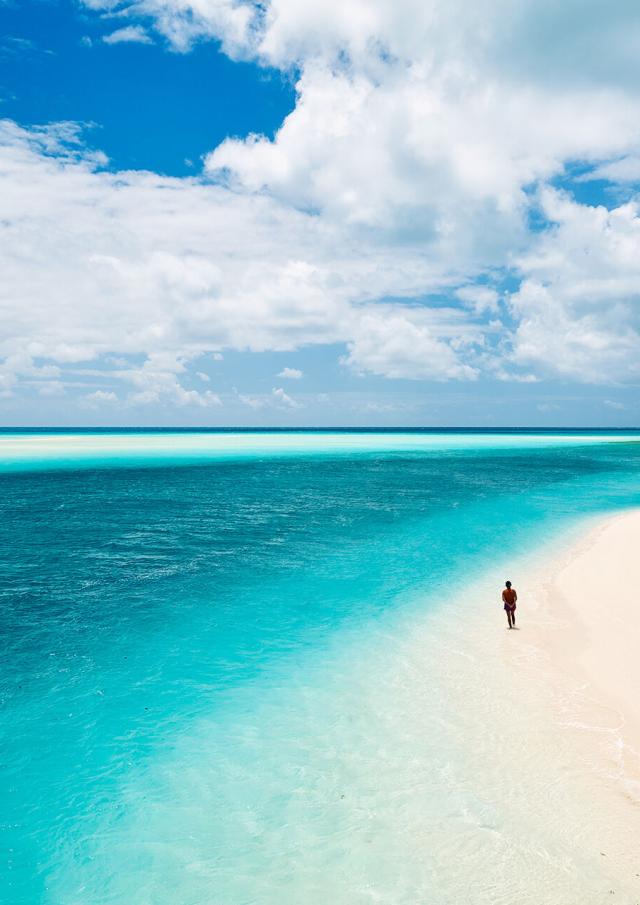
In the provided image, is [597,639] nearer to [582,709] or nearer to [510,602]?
[510,602]

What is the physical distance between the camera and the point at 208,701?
41.6 ft

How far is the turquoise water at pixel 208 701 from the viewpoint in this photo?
8.06m

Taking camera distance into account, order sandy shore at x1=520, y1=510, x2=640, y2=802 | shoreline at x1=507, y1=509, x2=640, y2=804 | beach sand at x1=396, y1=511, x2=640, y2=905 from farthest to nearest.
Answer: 1. sandy shore at x1=520, y1=510, x2=640, y2=802
2. shoreline at x1=507, y1=509, x2=640, y2=804
3. beach sand at x1=396, y1=511, x2=640, y2=905

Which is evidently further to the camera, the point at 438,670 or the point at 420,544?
the point at 420,544

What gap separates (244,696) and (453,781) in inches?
199

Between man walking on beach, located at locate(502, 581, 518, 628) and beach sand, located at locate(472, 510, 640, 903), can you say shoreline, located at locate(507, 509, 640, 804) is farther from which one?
man walking on beach, located at locate(502, 581, 518, 628)

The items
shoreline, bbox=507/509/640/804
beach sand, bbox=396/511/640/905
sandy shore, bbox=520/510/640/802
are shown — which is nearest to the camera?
beach sand, bbox=396/511/640/905

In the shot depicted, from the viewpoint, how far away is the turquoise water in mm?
8062

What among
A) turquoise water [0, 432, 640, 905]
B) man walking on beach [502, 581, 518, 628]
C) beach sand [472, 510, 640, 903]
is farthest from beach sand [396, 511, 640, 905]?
turquoise water [0, 432, 640, 905]

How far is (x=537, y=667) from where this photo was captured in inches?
545

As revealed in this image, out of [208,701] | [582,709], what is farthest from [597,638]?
[208,701]

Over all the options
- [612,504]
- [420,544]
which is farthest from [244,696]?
[612,504]

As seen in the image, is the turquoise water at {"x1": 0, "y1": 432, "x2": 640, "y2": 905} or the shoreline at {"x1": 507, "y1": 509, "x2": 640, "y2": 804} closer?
the turquoise water at {"x1": 0, "y1": 432, "x2": 640, "y2": 905}

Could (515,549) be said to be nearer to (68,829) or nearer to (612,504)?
(612,504)
